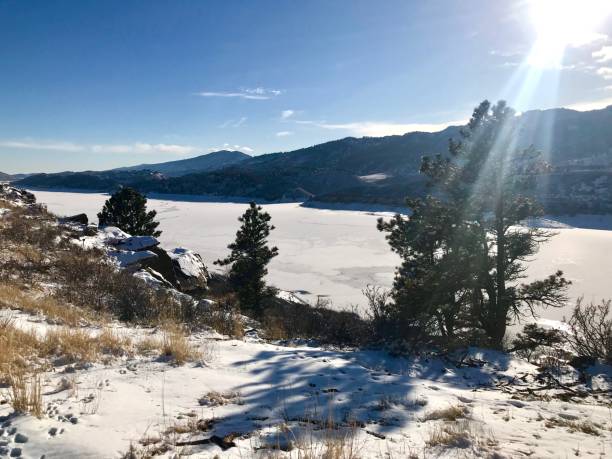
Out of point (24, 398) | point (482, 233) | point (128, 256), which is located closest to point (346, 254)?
point (482, 233)

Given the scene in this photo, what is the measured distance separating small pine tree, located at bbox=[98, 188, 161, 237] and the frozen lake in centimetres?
739

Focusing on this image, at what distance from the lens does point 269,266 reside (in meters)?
35.0

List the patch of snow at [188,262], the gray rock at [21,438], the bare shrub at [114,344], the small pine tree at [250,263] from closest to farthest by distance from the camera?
the gray rock at [21,438] < the bare shrub at [114,344] < the patch of snow at [188,262] < the small pine tree at [250,263]

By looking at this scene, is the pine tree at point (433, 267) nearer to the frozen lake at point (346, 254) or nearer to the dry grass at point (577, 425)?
the dry grass at point (577, 425)

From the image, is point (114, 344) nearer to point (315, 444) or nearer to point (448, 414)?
point (315, 444)

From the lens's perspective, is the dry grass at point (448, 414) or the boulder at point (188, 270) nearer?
the dry grass at point (448, 414)

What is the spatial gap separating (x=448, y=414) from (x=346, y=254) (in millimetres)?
34601

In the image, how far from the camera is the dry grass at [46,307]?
657cm

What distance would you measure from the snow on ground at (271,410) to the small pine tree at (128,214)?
2313 cm

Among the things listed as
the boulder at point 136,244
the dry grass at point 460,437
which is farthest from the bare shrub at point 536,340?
the boulder at point 136,244

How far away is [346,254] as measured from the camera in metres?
38.8

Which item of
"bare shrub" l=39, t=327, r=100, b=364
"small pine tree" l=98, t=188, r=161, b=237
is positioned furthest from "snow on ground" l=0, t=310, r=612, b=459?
"small pine tree" l=98, t=188, r=161, b=237

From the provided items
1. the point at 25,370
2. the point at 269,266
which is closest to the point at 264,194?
the point at 269,266

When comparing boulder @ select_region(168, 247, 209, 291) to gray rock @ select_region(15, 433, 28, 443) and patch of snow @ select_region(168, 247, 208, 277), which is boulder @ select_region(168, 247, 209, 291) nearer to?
patch of snow @ select_region(168, 247, 208, 277)
